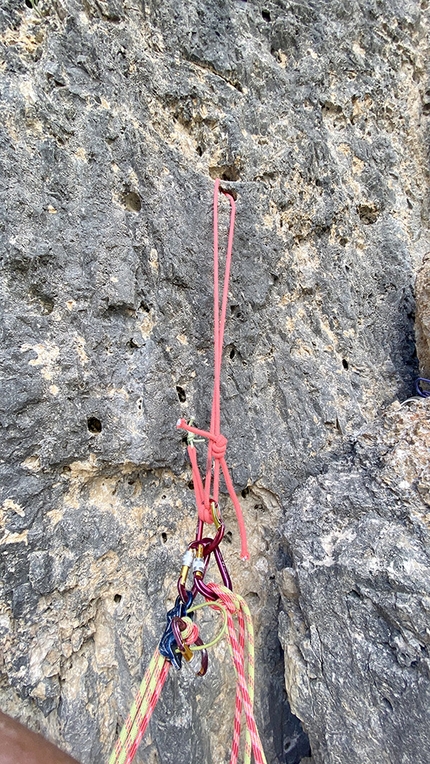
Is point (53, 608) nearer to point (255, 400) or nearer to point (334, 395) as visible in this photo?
point (255, 400)

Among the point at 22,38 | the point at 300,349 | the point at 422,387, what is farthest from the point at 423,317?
the point at 22,38

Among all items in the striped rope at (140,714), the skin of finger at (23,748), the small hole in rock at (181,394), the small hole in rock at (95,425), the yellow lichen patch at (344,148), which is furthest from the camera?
the yellow lichen patch at (344,148)

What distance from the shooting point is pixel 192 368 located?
3.67 feet

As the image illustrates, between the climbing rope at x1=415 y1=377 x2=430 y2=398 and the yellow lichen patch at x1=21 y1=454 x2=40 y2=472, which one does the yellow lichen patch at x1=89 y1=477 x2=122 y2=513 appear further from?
the climbing rope at x1=415 y1=377 x2=430 y2=398

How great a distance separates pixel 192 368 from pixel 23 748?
0.83 metres

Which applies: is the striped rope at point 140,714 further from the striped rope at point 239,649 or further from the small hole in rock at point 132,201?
the small hole in rock at point 132,201

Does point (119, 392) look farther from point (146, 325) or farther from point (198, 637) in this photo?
point (198, 637)

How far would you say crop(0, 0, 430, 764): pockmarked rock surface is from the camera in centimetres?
89

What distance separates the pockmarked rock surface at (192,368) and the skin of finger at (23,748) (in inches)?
11.5

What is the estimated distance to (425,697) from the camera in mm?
753

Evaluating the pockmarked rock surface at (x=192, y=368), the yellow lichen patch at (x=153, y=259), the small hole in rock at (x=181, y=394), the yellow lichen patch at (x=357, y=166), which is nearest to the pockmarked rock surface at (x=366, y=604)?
the pockmarked rock surface at (x=192, y=368)

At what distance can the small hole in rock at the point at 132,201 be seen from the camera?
1.07 metres

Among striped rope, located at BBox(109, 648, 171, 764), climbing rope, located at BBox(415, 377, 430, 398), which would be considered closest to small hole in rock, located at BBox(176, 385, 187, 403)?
striped rope, located at BBox(109, 648, 171, 764)

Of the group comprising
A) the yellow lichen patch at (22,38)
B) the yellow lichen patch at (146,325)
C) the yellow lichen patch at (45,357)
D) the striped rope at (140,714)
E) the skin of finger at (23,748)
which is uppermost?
the yellow lichen patch at (22,38)
